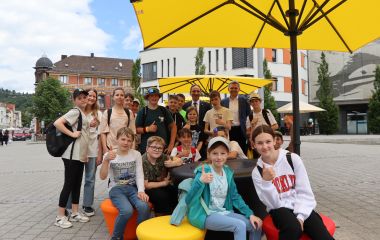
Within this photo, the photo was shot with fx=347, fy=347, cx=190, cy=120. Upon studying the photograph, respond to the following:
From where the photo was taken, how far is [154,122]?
5.68 meters

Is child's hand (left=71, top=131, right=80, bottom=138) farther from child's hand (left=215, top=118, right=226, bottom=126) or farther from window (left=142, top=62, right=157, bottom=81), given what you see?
window (left=142, top=62, right=157, bottom=81)

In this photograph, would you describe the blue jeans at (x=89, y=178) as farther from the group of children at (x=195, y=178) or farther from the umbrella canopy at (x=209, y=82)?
the umbrella canopy at (x=209, y=82)

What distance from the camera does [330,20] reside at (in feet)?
18.6

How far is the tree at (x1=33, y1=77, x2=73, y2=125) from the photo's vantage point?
4862cm

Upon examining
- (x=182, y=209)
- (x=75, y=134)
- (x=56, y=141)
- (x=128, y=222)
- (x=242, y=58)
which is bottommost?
(x=128, y=222)

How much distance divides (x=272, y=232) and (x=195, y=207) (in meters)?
0.82

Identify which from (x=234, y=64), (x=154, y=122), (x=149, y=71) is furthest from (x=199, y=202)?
(x=149, y=71)

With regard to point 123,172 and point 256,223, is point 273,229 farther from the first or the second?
point 123,172

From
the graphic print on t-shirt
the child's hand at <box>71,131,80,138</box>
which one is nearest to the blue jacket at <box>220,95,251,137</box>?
the graphic print on t-shirt

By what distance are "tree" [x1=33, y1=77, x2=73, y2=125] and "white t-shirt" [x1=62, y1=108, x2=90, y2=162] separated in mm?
46182

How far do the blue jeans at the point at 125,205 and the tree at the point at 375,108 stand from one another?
38.9 m

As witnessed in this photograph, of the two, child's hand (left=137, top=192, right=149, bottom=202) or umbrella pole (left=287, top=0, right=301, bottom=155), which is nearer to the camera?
child's hand (left=137, top=192, right=149, bottom=202)

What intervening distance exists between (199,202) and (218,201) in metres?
0.23

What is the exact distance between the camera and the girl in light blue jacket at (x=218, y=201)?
3539 mm
